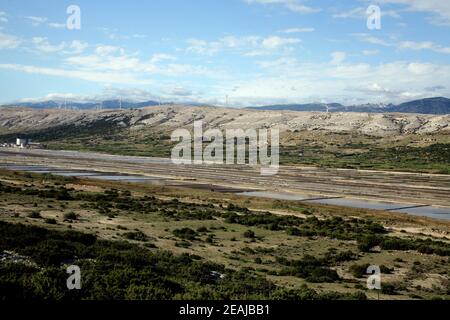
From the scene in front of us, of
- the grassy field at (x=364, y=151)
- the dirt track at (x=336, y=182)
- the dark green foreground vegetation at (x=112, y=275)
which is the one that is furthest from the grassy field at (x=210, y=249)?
the grassy field at (x=364, y=151)

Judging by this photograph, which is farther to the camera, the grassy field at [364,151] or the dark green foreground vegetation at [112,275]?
the grassy field at [364,151]

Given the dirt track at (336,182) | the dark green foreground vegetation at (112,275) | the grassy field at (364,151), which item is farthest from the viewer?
the grassy field at (364,151)

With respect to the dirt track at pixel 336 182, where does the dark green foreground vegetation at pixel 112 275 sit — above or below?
above

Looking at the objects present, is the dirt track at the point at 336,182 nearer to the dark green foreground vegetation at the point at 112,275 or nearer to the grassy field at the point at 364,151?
the grassy field at the point at 364,151

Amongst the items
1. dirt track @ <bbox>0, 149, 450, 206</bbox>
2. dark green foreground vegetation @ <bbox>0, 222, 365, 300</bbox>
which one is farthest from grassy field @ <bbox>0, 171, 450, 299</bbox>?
dirt track @ <bbox>0, 149, 450, 206</bbox>

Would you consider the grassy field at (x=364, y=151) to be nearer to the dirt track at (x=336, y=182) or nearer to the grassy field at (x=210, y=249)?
the dirt track at (x=336, y=182)

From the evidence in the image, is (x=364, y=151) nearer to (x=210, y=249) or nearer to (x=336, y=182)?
(x=336, y=182)

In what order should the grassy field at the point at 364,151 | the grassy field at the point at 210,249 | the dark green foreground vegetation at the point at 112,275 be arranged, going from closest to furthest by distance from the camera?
the dark green foreground vegetation at the point at 112,275, the grassy field at the point at 210,249, the grassy field at the point at 364,151

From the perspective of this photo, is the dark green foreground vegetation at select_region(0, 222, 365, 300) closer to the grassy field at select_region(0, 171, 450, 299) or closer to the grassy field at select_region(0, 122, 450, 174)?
the grassy field at select_region(0, 171, 450, 299)
